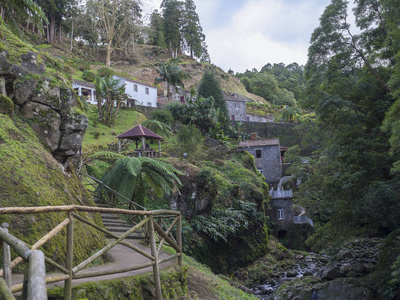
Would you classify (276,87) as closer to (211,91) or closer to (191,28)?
(191,28)

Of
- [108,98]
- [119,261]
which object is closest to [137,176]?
[119,261]

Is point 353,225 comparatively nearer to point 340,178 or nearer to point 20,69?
point 340,178

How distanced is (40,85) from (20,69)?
0.60 meters

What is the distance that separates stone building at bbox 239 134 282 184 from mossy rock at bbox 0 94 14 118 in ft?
101

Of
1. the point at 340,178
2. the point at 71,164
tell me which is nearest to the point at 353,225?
the point at 340,178

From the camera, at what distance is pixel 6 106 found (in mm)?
6871

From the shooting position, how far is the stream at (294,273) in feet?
48.5

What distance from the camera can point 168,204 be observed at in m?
15.7

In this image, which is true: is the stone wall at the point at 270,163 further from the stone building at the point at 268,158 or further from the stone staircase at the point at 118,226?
the stone staircase at the point at 118,226

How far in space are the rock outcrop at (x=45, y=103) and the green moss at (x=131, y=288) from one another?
412cm

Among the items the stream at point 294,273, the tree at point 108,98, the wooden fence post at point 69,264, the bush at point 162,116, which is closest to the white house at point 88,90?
the tree at point 108,98

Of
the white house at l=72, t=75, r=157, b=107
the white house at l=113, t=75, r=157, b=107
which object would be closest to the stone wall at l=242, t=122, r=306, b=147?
the white house at l=113, t=75, r=157, b=107

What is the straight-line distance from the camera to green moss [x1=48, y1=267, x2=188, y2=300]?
3.74 meters

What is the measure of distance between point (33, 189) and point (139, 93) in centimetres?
4286
